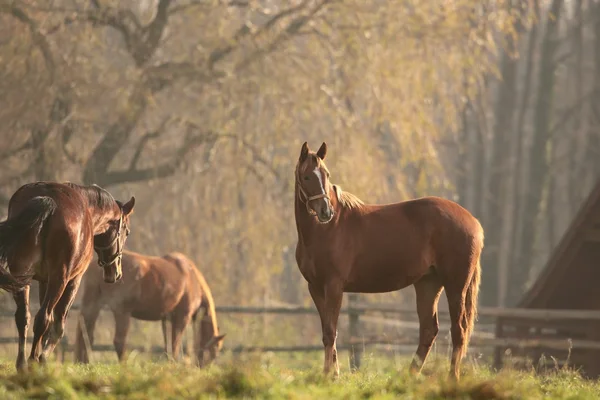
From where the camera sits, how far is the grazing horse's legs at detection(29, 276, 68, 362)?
709 centimetres

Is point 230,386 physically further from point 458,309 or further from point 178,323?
point 178,323

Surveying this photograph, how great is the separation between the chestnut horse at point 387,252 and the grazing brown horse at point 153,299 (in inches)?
169

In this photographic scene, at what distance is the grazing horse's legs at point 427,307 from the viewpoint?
26.1 feet

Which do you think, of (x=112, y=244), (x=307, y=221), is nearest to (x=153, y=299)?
(x=112, y=244)

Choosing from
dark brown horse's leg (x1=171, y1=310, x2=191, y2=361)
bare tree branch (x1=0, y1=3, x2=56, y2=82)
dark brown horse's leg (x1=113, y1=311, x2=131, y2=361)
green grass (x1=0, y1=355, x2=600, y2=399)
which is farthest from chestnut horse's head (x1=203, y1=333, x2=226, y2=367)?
green grass (x1=0, y1=355, x2=600, y2=399)

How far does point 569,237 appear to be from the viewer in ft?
39.8

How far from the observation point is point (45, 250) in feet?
23.2

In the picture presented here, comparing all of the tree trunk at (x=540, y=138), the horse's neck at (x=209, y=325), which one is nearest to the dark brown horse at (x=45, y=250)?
the horse's neck at (x=209, y=325)

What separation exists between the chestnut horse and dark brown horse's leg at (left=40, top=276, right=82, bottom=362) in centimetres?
168

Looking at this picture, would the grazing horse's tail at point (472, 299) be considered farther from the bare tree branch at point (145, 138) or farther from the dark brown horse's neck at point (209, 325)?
the bare tree branch at point (145, 138)

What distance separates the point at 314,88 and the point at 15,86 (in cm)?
436

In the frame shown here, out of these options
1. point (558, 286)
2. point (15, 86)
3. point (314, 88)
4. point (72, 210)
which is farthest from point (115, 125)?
point (72, 210)

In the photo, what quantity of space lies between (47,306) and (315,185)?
2.03 m

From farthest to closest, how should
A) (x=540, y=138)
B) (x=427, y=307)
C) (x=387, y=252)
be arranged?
1. (x=540, y=138)
2. (x=427, y=307)
3. (x=387, y=252)
